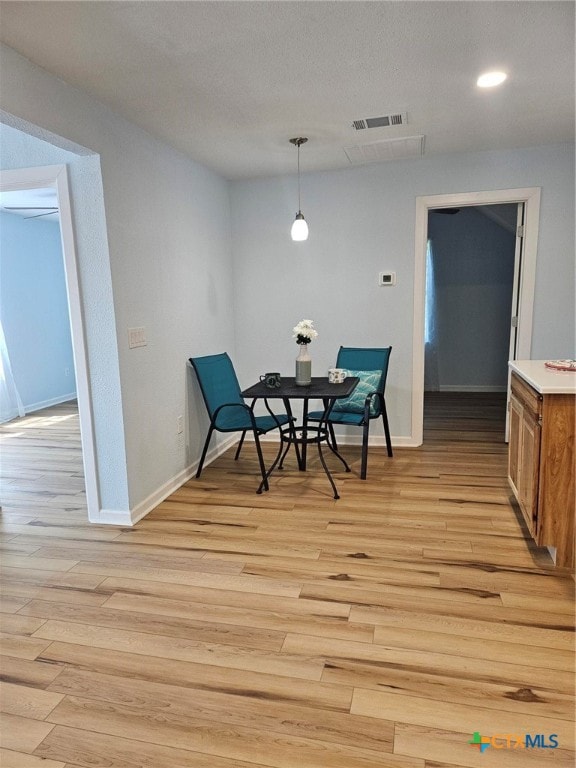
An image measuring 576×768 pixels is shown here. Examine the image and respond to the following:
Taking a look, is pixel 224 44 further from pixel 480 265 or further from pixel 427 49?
pixel 480 265

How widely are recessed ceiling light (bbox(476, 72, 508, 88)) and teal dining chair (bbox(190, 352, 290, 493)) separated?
2.31 metres

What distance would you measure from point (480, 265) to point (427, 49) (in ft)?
16.2

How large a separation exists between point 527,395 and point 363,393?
1498 millimetres

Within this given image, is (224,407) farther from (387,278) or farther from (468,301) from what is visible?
(468,301)

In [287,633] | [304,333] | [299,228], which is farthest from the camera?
[304,333]

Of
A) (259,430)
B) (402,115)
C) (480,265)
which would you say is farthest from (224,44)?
(480,265)

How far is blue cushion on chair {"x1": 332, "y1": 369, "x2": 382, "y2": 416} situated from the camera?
3.96 meters

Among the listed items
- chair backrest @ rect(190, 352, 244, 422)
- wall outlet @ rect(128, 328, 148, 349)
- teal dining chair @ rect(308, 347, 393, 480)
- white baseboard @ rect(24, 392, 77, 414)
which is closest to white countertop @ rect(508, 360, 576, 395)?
teal dining chair @ rect(308, 347, 393, 480)

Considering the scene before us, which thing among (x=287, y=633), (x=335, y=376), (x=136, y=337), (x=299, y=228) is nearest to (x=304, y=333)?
(x=335, y=376)

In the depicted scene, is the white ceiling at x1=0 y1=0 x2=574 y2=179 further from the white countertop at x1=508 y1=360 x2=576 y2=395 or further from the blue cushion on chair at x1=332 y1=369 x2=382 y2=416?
the blue cushion on chair at x1=332 y1=369 x2=382 y2=416

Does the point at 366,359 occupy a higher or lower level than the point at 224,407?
higher

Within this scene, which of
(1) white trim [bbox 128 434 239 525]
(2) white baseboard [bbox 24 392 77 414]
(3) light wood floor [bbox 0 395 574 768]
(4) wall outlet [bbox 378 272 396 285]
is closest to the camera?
(3) light wood floor [bbox 0 395 574 768]

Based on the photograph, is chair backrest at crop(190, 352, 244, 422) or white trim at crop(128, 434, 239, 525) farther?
chair backrest at crop(190, 352, 244, 422)

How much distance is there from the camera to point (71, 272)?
9.51ft
